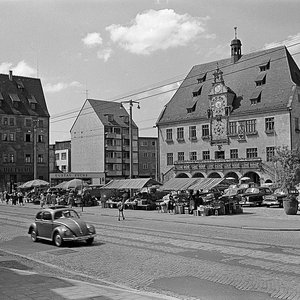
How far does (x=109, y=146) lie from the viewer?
99.7m

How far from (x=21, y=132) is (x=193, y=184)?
56807 mm

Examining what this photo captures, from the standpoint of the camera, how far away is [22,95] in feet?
302

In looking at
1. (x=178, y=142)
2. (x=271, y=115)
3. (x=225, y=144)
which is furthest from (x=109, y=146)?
(x=271, y=115)

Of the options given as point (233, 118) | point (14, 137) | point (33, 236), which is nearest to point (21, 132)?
point (14, 137)

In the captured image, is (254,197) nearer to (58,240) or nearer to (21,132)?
(58,240)

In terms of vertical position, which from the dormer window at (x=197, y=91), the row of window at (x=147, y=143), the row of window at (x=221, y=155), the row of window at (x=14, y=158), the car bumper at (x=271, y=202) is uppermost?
the dormer window at (x=197, y=91)

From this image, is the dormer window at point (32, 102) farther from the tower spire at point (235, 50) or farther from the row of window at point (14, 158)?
the tower spire at point (235, 50)

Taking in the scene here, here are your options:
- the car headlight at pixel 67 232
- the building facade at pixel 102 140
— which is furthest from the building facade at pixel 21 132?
the car headlight at pixel 67 232

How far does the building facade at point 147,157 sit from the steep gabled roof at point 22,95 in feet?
91.6

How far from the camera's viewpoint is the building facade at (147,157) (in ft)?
369

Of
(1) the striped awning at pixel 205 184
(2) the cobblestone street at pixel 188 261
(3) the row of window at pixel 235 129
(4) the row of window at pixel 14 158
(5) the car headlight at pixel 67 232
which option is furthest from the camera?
(4) the row of window at pixel 14 158

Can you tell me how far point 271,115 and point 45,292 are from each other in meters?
60.9

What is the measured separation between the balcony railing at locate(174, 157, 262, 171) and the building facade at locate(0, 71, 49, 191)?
2668 cm

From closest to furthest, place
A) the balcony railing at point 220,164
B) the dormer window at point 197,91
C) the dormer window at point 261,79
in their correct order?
the balcony railing at point 220,164, the dormer window at point 261,79, the dormer window at point 197,91
